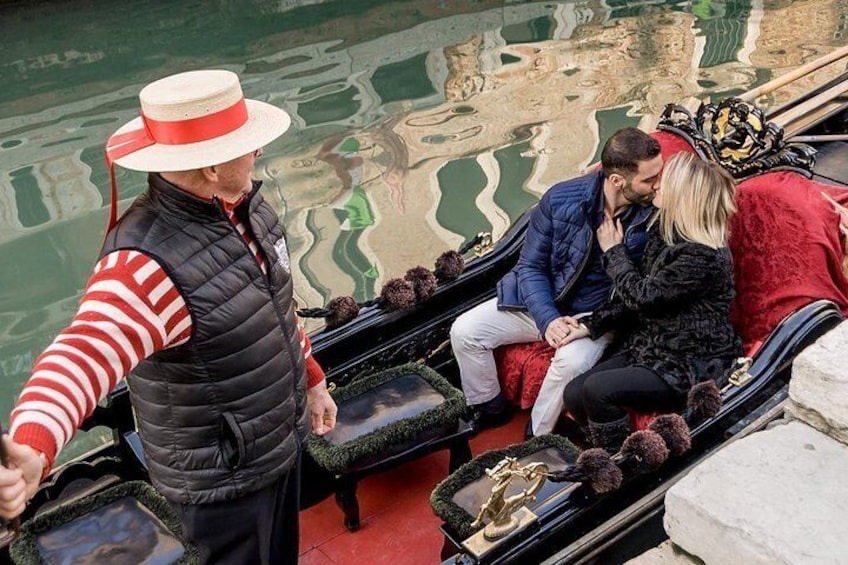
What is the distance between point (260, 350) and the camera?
1.50 metres

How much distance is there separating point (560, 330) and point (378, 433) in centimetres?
52

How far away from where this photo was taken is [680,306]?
7.02 feet

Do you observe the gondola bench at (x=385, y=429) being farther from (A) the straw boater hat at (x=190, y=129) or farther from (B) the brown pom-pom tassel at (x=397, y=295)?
(A) the straw boater hat at (x=190, y=129)

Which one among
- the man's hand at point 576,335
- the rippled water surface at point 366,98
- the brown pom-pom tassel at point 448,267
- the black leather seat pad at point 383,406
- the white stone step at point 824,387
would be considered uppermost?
the white stone step at point 824,387

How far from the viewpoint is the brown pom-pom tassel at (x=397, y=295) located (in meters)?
2.48

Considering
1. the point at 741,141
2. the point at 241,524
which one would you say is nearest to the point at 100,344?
the point at 241,524

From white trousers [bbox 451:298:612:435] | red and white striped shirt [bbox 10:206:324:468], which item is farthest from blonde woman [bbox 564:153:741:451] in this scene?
red and white striped shirt [bbox 10:206:324:468]

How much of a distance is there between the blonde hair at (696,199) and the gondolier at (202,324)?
2.84 feet

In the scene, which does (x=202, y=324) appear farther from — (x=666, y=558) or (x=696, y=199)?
(x=696, y=199)

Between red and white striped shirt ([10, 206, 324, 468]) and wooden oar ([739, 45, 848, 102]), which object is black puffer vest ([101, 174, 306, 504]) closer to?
red and white striped shirt ([10, 206, 324, 468])

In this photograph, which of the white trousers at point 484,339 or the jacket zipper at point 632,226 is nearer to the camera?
the jacket zipper at point 632,226

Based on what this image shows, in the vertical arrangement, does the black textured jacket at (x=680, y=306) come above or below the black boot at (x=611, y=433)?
above

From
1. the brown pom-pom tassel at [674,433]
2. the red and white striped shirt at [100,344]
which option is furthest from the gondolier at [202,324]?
the brown pom-pom tassel at [674,433]

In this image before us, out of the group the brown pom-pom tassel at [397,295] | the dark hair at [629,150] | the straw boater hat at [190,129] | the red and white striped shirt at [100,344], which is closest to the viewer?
the red and white striped shirt at [100,344]
